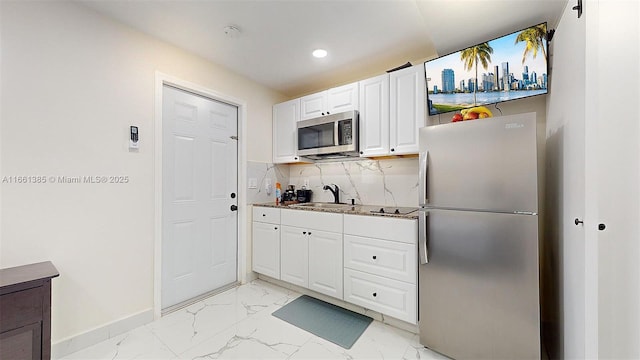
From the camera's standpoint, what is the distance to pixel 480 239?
60.8 inches

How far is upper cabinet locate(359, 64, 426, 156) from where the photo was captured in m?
2.17

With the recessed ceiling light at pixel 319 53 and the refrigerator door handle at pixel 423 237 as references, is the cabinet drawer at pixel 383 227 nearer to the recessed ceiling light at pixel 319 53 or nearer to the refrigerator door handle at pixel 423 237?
the refrigerator door handle at pixel 423 237

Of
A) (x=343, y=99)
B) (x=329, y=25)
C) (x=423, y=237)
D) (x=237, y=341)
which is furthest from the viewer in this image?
(x=343, y=99)

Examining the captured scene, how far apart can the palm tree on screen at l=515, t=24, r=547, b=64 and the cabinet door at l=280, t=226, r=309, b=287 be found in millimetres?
2200

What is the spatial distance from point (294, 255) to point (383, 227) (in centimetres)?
102

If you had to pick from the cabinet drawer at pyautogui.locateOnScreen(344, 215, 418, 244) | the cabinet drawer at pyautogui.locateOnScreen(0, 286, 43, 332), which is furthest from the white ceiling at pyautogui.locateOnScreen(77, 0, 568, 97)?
the cabinet drawer at pyautogui.locateOnScreen(0, 286, 43, 332)

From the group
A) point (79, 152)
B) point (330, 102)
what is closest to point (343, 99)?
point (330, 102)

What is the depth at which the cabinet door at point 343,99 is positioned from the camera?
8.32 ft

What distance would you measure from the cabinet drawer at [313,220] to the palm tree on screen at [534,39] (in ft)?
5.87

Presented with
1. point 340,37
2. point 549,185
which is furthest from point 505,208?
point 340,37

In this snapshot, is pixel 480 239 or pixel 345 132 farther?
pixel 345 132

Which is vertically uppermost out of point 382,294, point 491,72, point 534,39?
point 534,39

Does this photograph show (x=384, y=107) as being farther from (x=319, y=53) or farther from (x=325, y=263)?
(x=325, y=263)

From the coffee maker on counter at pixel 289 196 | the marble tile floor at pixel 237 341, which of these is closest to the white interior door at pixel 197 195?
the marble tile floor at pixel 237 341
